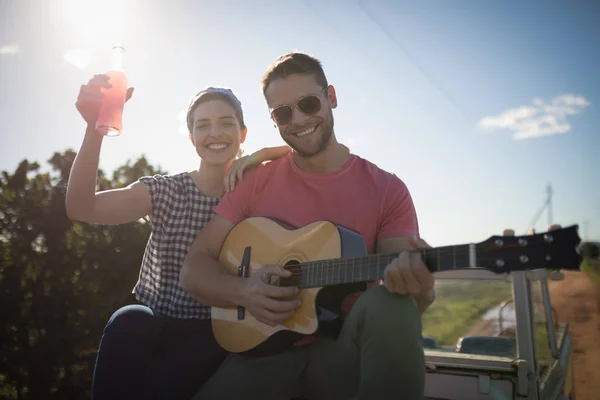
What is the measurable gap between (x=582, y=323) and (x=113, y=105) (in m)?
15.4

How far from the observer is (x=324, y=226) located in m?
2.10

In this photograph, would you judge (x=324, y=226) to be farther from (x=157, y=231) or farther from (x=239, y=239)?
(x=157, y=231)

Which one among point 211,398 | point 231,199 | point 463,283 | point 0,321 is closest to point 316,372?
point 211,398

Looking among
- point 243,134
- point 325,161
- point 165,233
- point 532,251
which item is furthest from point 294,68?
point 532,251

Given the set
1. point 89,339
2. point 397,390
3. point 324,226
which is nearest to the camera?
point 397,390

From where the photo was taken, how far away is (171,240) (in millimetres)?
2566

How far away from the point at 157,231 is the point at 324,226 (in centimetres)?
103

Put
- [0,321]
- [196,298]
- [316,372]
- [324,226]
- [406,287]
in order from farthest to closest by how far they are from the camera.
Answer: [0,321]
[196,298]
[324,226]
[316,372]
[406,287]

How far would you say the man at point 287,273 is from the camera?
1557 millimetres

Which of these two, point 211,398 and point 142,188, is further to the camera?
point 142,188

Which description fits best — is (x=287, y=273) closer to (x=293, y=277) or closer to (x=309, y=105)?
(x=293, y=277)

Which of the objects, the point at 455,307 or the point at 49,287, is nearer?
the point at 455,307

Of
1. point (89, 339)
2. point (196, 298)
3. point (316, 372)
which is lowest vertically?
point (89, 339)

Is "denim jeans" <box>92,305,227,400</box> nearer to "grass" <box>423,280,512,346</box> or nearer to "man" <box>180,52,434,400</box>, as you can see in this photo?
"man" <box>180,52,434,400</box>
